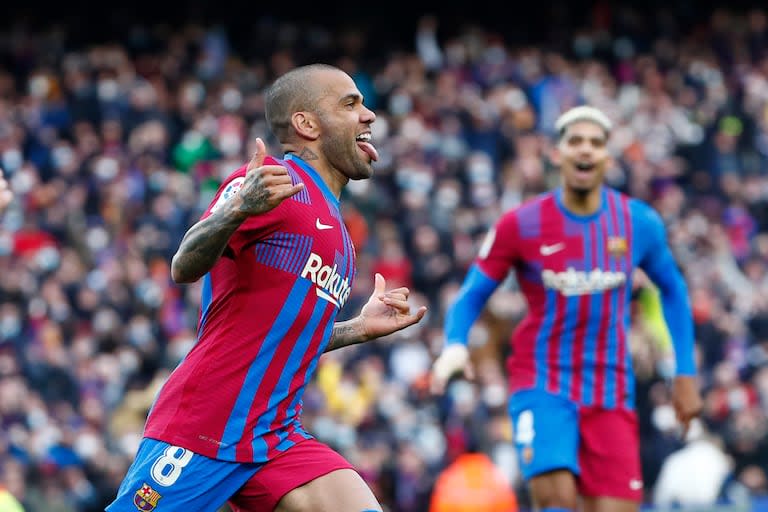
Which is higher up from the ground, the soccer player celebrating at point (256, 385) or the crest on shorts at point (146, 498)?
the soccer player celebrating at point (256, 385)

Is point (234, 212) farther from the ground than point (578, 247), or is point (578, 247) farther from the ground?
point (578, 247)

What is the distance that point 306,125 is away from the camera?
6.07 meters

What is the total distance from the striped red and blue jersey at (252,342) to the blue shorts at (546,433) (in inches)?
99.9

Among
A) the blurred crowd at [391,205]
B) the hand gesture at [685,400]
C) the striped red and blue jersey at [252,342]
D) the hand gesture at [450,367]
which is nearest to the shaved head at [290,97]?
the striped red and blue jersey at [252,342]

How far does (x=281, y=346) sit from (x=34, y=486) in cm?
941

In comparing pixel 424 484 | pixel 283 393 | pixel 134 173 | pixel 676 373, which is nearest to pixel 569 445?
pixel 676 373

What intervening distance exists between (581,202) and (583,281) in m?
0.50

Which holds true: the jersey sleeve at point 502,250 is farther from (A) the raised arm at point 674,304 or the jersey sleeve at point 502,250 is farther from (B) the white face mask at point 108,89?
(B) the white face mask at point 108,89

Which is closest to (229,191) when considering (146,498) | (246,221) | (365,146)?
(246,221)

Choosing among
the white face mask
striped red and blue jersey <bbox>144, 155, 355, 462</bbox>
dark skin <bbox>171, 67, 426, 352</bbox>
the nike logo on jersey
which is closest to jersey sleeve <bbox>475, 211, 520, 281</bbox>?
the nike logo on jersey

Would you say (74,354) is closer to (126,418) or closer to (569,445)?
(126,418)

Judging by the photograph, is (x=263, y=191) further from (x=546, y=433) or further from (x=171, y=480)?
(x=546, y=433)

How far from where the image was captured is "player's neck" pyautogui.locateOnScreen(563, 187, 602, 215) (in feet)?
27.8

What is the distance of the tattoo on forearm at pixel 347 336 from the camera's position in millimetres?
6289
